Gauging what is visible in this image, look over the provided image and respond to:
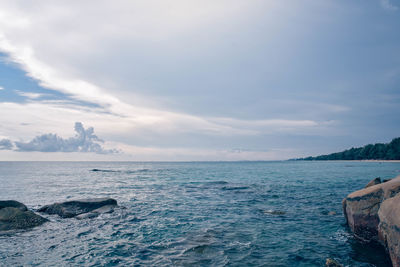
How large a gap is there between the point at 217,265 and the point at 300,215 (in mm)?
10232

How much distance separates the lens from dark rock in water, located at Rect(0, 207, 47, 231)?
13.7 meters

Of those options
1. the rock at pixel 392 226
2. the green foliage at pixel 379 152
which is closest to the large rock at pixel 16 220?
the rock at pixel 392 226

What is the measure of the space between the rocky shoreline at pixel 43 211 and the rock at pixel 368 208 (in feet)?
53.6

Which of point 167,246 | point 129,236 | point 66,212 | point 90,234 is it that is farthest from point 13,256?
point 66,212

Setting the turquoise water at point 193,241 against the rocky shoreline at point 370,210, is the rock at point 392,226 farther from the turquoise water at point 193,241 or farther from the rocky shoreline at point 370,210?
the turquoise water at point 193,241

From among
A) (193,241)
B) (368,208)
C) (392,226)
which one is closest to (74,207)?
(193,241)

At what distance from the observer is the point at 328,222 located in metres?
14.7

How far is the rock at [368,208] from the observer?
1064 centimetres

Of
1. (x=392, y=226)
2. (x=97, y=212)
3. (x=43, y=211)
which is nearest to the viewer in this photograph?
(x=392, y=226)

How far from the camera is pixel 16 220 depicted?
557 inches

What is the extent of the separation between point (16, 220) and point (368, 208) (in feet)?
63.0

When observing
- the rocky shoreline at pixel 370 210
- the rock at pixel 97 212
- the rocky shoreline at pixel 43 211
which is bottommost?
the rock at pixel 97 212

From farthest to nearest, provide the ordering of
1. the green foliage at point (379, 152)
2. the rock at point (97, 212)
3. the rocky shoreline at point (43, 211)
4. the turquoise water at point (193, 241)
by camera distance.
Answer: the green foliage at point (379, 152) < the rock at point (97, 212) < the rocky shoreline at point (43, 211) < the turquoise water at point (193, 241)

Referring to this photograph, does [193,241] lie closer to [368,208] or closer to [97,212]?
[368,208]
